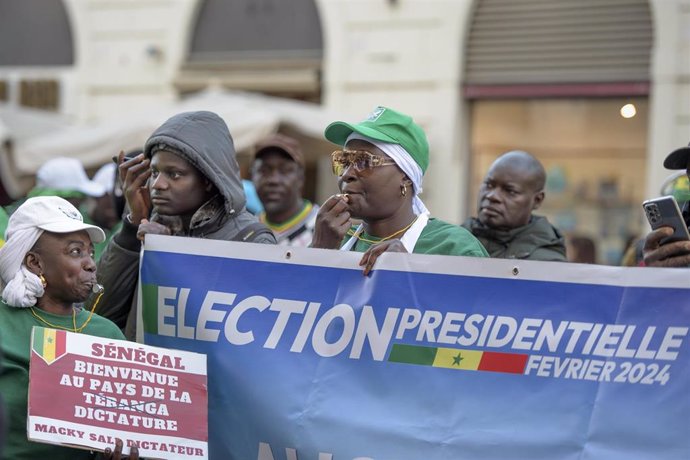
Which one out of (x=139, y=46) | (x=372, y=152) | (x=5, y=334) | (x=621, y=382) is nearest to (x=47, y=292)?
(x=5, y=334)

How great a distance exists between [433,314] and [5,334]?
1.41 metres

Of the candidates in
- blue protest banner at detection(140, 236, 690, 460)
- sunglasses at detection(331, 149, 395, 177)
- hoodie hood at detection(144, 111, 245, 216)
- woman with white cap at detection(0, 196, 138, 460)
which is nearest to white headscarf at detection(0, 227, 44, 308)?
woman with white cap at detection(0, 196, 138, 460)

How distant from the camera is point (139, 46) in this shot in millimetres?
→ 16516

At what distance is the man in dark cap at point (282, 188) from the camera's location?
730 centimetres

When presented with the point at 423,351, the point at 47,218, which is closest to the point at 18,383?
the point at 47,218

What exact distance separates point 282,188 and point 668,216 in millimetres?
3751

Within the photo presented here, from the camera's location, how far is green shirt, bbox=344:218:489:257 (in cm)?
415

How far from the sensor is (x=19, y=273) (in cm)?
399

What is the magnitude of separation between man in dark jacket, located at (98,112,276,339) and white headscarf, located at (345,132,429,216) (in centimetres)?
54

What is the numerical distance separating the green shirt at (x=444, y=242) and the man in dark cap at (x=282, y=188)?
9.43 feet

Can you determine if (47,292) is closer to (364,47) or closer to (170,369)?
(170,369)

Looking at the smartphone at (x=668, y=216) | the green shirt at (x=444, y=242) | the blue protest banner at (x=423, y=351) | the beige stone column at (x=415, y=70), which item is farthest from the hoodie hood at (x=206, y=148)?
the beige stone column at (x=415, y=70)

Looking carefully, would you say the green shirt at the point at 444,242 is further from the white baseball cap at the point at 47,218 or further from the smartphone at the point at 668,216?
the white baseball cap at the point at 47,218

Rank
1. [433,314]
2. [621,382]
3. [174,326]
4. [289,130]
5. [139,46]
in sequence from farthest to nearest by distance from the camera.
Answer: [139,46] < [289,130] < [174,326] < [433,314] < [621,382]
